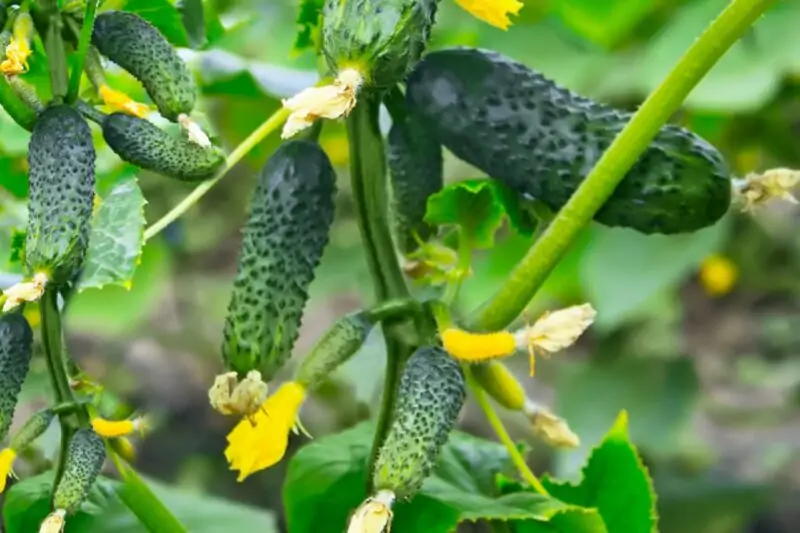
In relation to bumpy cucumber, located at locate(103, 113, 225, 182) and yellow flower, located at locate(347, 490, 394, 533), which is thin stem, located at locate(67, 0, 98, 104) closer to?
bumpy cucumber, located at locate(103, 113, 225, 182)

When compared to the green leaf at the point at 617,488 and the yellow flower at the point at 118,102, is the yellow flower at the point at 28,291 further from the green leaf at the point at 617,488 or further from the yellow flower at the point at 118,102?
the green leaf at the point at 617,488

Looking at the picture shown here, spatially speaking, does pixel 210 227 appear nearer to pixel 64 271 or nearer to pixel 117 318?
pixel 117 318

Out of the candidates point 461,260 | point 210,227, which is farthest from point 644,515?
point 210,227

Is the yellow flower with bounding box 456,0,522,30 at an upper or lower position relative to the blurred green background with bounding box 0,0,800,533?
upper

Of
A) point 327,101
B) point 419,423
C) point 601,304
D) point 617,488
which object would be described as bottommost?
point 601,304

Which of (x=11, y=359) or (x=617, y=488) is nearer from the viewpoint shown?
(x=11, y=359)

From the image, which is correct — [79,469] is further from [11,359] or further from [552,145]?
[552,145]

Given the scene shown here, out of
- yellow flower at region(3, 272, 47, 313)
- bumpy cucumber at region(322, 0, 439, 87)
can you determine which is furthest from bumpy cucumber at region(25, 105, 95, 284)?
bumpy cucumber at region(322, 0, 439, 87)

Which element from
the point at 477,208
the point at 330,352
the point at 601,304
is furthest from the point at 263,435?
the point at 601,304
